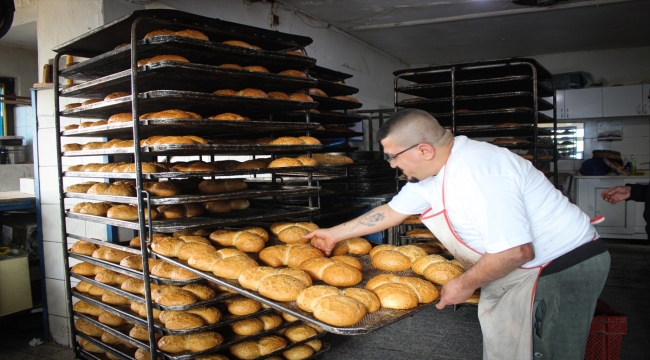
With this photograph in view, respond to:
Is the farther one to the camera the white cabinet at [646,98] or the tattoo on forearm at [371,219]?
the white cabinet at [646,98]

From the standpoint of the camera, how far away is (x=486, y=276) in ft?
5.35

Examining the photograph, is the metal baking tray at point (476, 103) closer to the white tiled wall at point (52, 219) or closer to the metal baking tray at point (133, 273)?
the metal baking tray at point (133, 273)

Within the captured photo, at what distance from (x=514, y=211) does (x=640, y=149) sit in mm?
8484

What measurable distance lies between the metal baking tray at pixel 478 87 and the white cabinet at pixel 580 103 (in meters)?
4.82

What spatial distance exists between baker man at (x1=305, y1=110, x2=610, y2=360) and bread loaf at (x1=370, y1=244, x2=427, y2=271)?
0.21 metres

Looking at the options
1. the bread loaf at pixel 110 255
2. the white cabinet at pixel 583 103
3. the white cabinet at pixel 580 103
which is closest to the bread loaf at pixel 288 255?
the bread loaf at pixel 110 255

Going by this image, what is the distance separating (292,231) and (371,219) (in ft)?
1.55

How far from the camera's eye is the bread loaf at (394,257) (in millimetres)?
2133

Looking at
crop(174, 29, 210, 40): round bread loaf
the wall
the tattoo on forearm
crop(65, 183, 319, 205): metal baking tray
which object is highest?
the wall

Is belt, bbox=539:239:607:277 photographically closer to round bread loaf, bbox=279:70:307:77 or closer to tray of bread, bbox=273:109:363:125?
round bread loaf, bbox=279:70:307:77

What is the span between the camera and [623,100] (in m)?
7.96

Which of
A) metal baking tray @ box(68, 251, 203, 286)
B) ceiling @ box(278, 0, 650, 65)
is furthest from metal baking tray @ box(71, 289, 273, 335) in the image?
ceiling @ box(278, 0, 650, 65)

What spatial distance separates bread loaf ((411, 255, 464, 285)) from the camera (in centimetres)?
194

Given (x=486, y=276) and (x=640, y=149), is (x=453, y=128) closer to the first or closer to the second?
(x=486, y=276)
